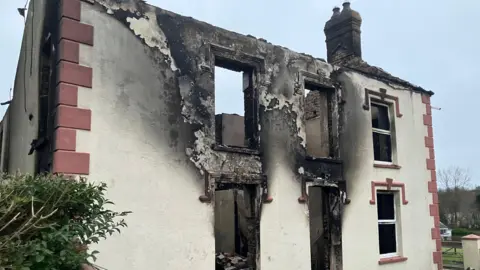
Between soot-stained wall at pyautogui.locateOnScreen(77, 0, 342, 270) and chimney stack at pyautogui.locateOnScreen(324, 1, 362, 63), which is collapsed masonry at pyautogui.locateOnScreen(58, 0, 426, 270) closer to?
soot-stained wall at pyautogui.locateOnScreen(77, 0, 342, 270)

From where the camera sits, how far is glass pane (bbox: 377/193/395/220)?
39.3ft

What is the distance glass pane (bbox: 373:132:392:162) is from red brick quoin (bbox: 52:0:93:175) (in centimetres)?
803

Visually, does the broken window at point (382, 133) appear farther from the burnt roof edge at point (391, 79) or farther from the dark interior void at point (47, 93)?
the dark interior void at point (47, 93)

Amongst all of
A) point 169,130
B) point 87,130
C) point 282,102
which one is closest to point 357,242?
point 282,102

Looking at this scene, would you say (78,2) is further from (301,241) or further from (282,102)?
(301,241)

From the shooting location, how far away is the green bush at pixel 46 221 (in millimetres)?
3770

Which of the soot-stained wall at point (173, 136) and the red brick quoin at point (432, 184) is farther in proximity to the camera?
the red brick quoin at point (432, 184)

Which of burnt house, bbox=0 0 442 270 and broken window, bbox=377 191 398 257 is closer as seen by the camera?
burnt house, bbox=0 0 442 270

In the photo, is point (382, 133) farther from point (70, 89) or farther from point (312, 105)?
point (70, 89)

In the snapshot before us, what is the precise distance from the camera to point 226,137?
550 inches

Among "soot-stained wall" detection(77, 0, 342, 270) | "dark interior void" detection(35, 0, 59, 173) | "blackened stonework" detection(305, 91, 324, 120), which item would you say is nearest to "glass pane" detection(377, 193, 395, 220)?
"blackened stonework" detection(305, 91, 324, 120)

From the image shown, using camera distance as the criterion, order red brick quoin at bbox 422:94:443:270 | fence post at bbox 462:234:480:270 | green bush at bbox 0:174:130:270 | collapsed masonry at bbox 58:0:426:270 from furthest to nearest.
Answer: fence post at bbox 462:234:480:270 → red brick quoin at bbox 422:94:443:270 → collapsed masonry at bbox 58:0:426:270 → green bush at bbox 0:174:130:270

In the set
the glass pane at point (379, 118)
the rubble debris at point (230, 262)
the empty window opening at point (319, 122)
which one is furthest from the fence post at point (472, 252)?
the rubble debris at point (230, 262)

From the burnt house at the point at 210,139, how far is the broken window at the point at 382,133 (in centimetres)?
4
